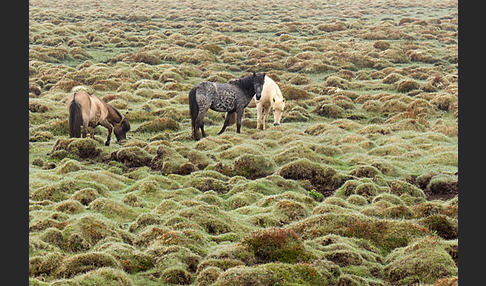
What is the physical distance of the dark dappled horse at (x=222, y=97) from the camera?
2459 cm

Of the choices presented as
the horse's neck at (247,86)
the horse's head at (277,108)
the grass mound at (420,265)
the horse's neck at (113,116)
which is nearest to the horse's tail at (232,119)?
the horse's neck at (247,86)

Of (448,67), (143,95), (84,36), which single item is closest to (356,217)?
(143,95)

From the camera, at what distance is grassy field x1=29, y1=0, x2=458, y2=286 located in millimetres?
10500

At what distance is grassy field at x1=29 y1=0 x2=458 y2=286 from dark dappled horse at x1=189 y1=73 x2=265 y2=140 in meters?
1.01

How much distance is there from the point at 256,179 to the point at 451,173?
7567 mm

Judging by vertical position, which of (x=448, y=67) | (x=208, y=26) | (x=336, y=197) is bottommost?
(x=336, y=197)

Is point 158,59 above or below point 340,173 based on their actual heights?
above

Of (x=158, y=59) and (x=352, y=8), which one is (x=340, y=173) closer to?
(x=158, y=59)

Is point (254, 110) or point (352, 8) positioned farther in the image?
point (352, 8)

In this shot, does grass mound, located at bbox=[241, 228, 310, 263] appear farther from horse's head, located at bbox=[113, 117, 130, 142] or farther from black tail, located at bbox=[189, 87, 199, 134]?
horse's head, located at bbox=[113, 117, 130, 142]

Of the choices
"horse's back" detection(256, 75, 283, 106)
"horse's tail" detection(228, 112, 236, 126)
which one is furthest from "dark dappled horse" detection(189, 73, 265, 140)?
"horse's back" detection(256, 75, 283, 106)

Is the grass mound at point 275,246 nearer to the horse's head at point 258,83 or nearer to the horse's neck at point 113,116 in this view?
the horse's neck at point 113,116

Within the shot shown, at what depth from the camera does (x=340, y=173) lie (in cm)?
1916

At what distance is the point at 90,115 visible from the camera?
22.1 meters
